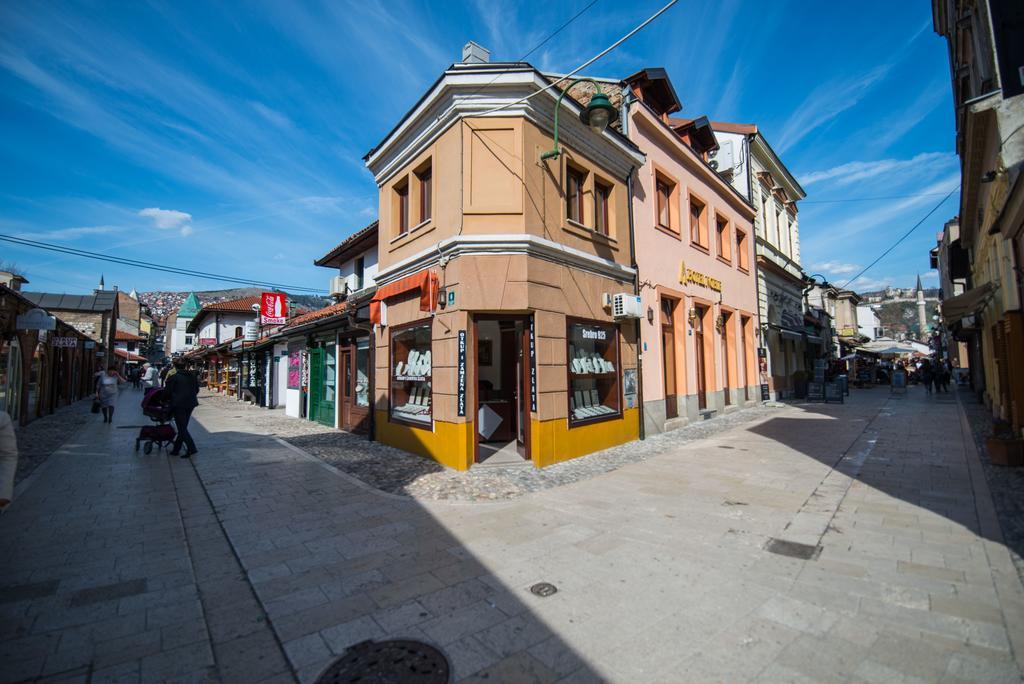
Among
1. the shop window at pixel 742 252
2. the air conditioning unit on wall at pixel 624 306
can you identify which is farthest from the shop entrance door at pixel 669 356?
the shop window at pixel 742 252

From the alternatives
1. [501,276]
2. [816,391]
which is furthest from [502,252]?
[816,391]

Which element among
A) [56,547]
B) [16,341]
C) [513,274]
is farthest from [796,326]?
[16,341]

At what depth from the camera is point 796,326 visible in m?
22.2

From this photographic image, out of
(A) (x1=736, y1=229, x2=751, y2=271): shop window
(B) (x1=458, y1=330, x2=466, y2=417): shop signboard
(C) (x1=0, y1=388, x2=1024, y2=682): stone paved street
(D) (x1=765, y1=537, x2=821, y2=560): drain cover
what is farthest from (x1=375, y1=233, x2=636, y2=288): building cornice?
(A) (x1=736, y1=229, x2=751, y2=271): shop window

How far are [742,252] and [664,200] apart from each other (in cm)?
645

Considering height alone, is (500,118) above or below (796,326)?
above

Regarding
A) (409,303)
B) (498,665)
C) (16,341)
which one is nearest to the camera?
(498,665)

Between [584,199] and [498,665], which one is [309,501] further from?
[584,199]

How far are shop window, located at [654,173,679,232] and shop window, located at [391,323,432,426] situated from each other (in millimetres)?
7376

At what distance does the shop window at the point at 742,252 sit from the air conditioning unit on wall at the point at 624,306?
921 centimetres

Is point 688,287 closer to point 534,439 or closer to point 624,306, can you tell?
point 624,306

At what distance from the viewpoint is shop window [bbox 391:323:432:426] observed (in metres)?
8.84

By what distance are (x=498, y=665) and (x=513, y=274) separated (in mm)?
6004

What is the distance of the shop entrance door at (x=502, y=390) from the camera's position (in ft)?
26.7
